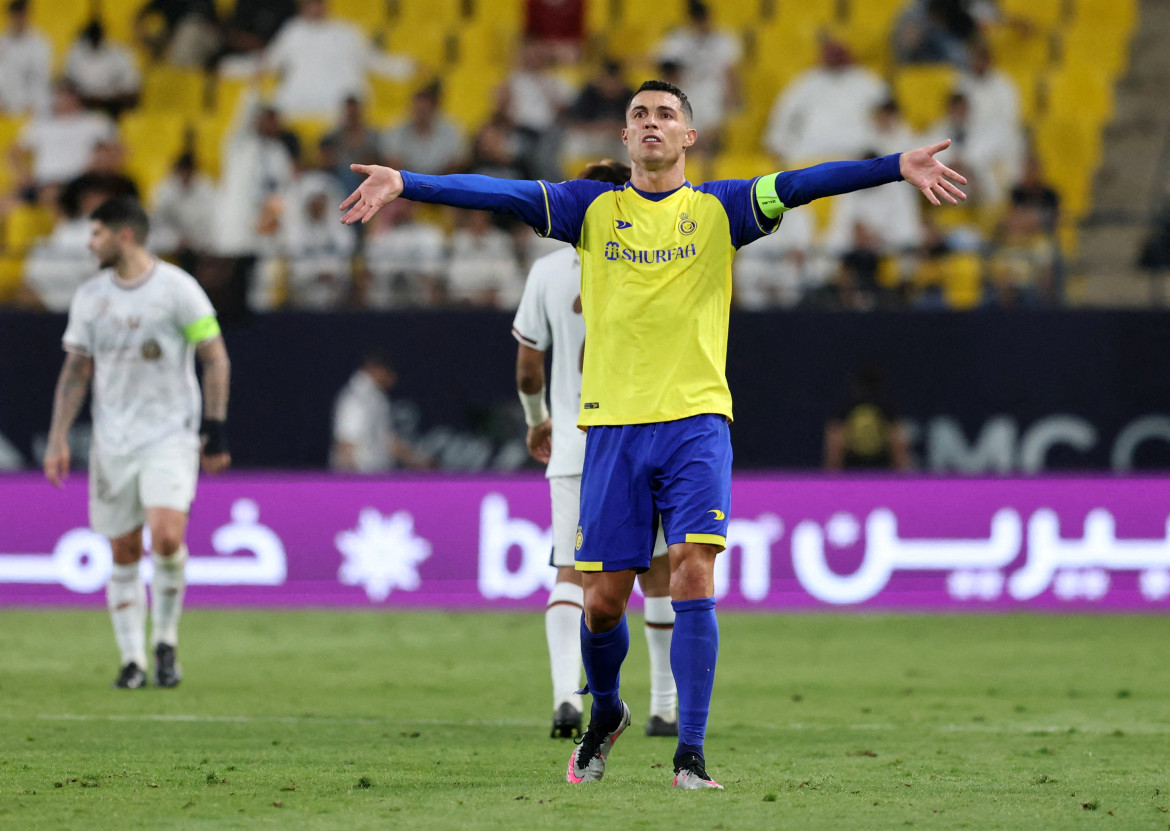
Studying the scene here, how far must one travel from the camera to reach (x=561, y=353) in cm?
752

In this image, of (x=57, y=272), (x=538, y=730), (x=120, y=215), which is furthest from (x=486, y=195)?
(x=57, y=272)

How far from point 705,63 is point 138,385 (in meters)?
9.41

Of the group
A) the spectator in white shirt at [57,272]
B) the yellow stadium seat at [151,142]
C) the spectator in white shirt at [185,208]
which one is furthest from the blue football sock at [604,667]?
the yellow stadium seat at [151,142]

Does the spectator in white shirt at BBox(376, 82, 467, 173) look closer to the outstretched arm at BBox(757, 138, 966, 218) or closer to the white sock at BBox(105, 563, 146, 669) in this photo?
the white sock at BBox(105, 563, 146, 669)

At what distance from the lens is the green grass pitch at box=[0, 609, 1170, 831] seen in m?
5.37

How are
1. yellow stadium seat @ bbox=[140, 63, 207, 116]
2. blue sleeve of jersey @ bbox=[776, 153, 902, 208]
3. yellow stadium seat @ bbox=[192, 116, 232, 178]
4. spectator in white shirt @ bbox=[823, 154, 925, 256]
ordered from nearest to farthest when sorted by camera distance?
blue sleeve of jersey @ bbox=[776, 153, 902, 208] → spectator in white shirt @ bbox=[823, 154, 925, 256] → yellow stadium seat @ bbox=[192, 116, 232, 178] → yellow stadium seat @ bbox=[140, 63, 207, 116]

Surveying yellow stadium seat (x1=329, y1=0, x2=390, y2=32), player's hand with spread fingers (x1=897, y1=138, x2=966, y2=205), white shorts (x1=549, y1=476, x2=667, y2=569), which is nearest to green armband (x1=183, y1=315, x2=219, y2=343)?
white shorts (x1=549, y1=476, x2=667, y2=569)

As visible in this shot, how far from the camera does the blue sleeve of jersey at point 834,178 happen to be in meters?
5.50

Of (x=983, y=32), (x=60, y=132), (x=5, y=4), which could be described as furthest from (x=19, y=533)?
(x=983, y=32)

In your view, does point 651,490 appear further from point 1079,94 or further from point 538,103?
point 1079,94

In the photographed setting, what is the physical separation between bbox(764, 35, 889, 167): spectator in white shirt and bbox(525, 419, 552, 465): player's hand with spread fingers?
885 centimetres

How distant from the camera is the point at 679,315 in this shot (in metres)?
5.82

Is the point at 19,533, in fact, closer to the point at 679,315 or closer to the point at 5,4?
the point at 5,4

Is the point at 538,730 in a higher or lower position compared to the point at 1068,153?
lower
